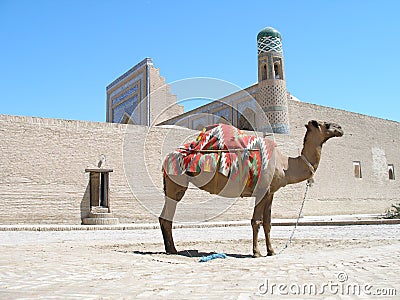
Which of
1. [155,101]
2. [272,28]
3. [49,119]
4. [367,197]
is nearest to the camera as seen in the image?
[49,119]

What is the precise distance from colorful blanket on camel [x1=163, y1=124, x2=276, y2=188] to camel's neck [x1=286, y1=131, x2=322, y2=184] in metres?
0.44

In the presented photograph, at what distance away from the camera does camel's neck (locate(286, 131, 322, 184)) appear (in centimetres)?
588

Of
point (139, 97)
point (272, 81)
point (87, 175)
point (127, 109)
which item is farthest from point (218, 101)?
point (87, 175)

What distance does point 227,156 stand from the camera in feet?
18.2

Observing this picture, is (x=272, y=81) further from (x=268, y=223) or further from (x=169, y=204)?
(x=268, y=223)

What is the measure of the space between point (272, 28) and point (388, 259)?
17932mm

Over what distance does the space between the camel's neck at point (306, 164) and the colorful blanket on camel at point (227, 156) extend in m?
0.44

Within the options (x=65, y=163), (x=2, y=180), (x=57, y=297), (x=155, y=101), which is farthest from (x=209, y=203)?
(x=57, y=297)

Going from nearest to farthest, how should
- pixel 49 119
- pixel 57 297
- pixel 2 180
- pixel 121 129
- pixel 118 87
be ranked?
pixel 57 297 → pixel 2 180 → pixel 49 119 → pixel 121 129 → pixel 118 87

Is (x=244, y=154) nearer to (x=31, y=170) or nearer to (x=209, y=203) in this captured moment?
(x=31, y=170)

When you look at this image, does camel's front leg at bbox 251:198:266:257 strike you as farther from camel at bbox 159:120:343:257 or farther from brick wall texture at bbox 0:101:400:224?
brick wall texture at bbox 0:101:400:224

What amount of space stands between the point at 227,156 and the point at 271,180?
0.65m

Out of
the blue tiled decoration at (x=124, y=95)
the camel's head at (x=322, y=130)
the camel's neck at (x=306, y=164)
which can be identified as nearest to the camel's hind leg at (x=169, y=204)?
the camel's neck at (x=306, y=164)

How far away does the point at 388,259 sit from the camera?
4426 mm
